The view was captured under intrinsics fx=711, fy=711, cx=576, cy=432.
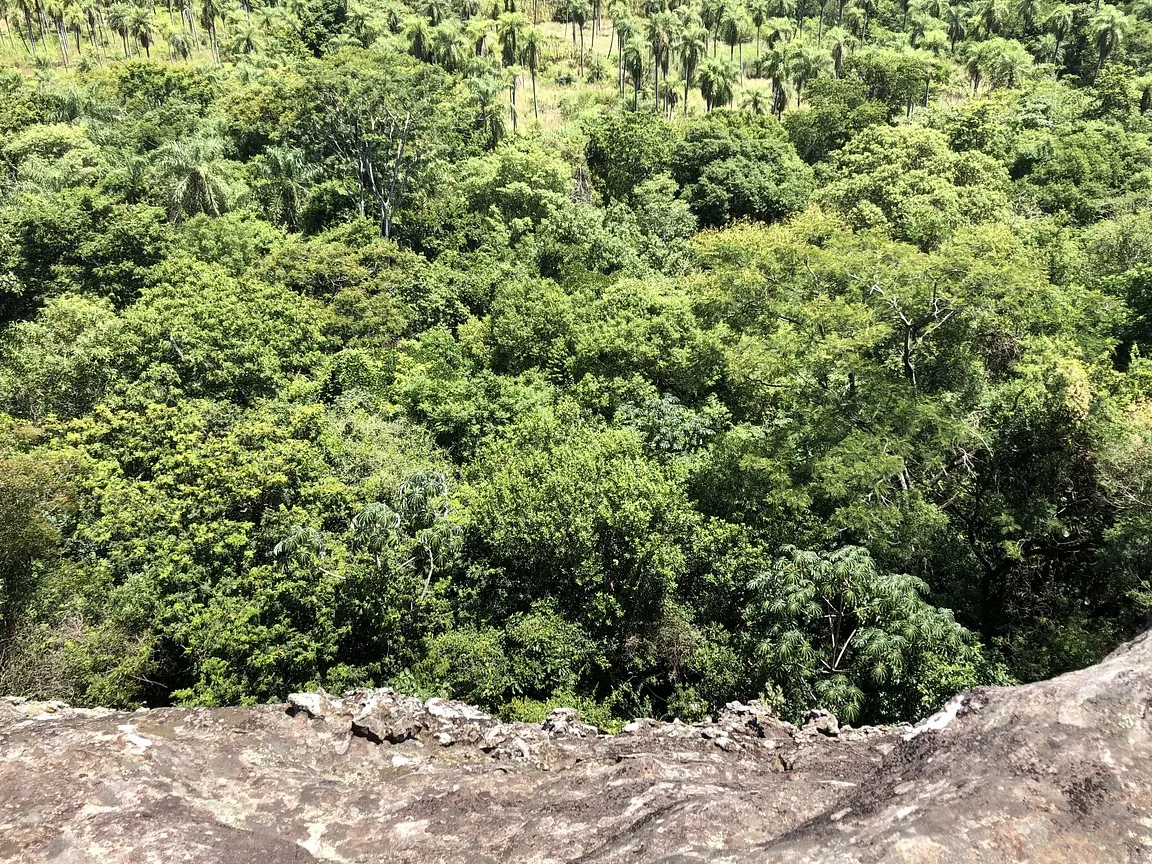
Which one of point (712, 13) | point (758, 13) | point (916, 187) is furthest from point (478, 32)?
point (916, 187)

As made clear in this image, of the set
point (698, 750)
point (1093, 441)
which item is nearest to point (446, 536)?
point (698, 750)

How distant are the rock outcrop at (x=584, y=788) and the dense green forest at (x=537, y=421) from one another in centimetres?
540

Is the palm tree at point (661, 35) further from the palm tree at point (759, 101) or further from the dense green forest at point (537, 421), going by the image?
the dense green forest at point (537, 421)

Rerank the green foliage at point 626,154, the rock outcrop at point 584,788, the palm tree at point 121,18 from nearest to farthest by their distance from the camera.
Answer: the rock outcrop at point 584,788
the green foliage at point 626,154
the palm tree at point 121,18

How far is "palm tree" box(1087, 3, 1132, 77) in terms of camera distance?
7150cm

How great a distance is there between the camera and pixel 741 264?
1232 inches

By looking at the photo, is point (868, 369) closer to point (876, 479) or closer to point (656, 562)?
point (876, 479)

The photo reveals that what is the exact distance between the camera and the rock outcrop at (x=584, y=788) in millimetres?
7113

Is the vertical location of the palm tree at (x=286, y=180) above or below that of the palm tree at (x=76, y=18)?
below

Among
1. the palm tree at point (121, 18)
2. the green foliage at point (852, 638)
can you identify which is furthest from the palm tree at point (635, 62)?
the green foliage at point (852, 638)

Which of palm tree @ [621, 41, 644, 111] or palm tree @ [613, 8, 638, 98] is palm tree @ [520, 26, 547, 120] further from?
palm tree @ [613, 8, 638, 98]

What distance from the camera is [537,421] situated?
79.9ft

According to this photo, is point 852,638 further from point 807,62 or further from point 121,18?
point 121,18

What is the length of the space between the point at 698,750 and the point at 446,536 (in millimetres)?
9780
